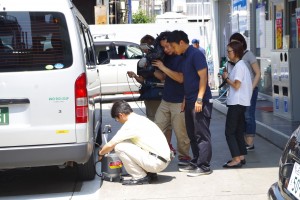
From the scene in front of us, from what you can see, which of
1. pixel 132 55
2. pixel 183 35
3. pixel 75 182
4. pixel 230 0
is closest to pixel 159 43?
pixel 183 35

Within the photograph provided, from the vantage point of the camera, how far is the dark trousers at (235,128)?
7449 millimetres

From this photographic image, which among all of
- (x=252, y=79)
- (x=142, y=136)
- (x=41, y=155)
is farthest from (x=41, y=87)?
(x=252, y=79)

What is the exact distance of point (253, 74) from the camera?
8.48m

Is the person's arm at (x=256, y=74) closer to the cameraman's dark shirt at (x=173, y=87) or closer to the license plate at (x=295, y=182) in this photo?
the cameraman's dark shirt at (x=173, y=87)

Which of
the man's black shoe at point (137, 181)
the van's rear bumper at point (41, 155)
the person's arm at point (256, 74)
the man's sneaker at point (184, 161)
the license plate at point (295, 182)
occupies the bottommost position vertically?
the man's black shoe at point (137, 181)

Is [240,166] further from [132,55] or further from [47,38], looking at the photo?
[132,55]

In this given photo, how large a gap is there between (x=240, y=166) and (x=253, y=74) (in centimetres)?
147

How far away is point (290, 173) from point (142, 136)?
123 inches

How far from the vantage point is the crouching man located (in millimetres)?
6855

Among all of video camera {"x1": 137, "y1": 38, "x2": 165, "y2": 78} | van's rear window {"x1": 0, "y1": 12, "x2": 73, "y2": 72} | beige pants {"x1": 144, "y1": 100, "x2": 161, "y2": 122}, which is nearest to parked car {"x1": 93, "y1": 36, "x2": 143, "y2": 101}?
beige pants {"x1": 144, "y1": 100, "x2": 161, "y2": 122}

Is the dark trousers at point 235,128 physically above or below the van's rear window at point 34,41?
below

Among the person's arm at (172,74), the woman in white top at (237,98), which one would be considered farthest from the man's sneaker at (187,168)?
the person's arm at (172,74)

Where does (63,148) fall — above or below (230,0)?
below

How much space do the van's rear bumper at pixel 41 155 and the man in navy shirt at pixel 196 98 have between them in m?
1.53
